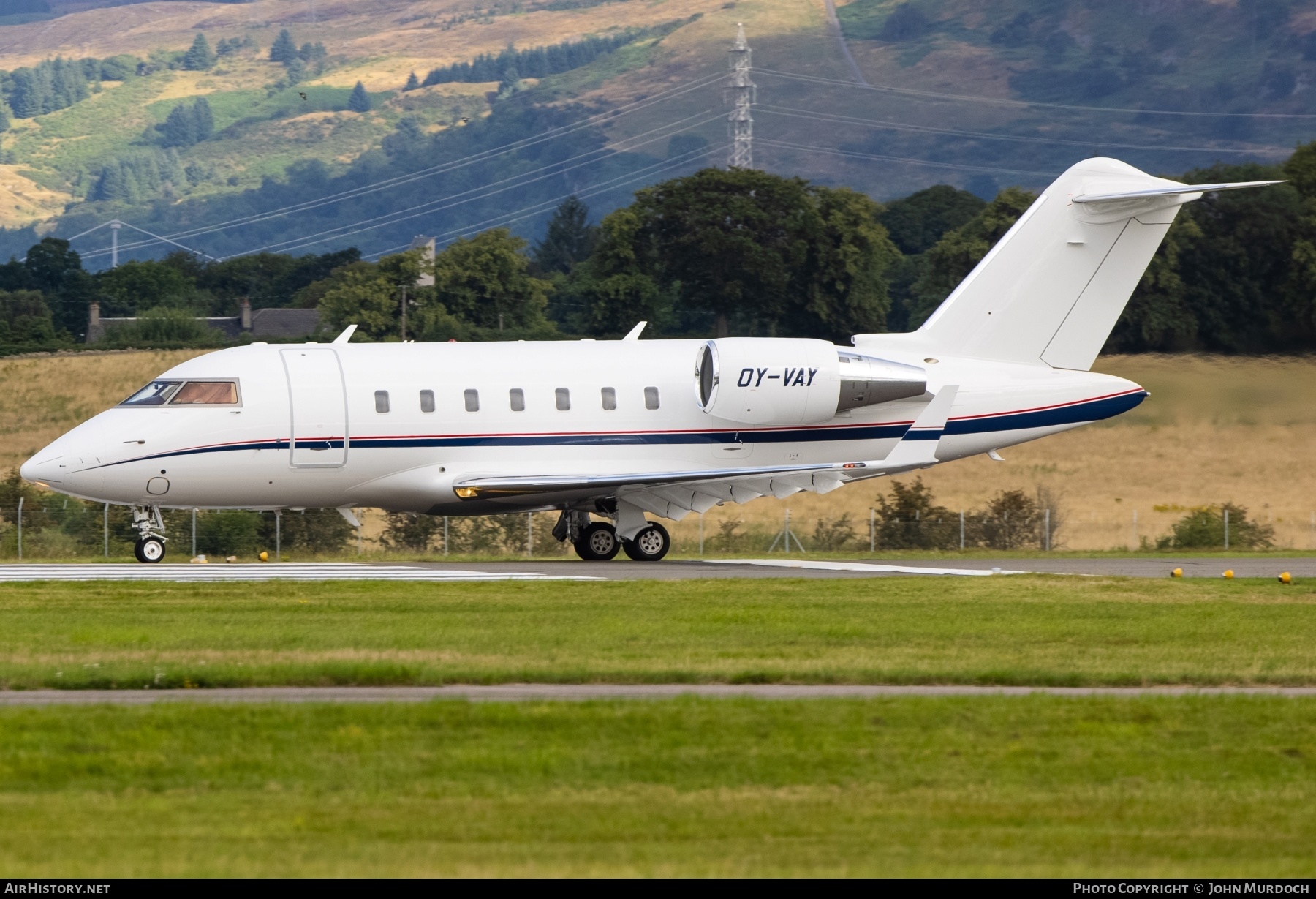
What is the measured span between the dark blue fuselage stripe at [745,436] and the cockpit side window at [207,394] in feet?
2.54

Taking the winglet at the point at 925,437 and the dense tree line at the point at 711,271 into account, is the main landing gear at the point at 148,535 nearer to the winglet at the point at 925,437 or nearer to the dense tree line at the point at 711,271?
the winglet at the point at 925,437

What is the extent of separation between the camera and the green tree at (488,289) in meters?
95.4

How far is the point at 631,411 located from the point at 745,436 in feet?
6.83

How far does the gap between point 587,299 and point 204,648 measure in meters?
76.0

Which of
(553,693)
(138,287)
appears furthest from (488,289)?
(553,693)

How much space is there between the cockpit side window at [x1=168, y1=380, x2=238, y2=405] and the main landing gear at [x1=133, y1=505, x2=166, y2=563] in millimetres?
2184

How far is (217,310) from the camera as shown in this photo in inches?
5659

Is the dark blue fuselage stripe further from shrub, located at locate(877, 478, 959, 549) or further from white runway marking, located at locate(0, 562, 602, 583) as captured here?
shrub, located at locate(877, 478, 959, 549)

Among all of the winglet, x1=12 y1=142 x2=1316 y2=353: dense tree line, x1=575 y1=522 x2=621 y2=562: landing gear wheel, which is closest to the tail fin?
the winglet

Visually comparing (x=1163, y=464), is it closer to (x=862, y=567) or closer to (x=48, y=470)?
(x=862, y=567)

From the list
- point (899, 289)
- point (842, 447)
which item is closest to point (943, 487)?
point (842, 447)

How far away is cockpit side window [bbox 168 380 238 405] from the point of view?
98.4 feet

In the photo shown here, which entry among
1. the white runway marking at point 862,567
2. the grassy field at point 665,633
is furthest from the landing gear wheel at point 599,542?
the grassy field at point 665,633

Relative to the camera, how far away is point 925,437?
3123 centimetres
